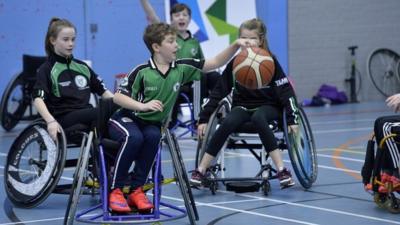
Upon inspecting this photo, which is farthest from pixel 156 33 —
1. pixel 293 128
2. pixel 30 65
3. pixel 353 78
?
pixel 353 78

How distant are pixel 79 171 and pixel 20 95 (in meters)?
5.74

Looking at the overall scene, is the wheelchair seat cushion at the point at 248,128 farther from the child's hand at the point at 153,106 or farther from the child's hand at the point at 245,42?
the child's hand at the point at 153,106

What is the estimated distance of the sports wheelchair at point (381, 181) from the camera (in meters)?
5.52

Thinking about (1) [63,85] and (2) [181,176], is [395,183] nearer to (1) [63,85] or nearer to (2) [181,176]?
(2) [181,176]

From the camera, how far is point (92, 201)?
20.1ft

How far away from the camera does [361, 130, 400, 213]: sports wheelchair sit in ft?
18.1

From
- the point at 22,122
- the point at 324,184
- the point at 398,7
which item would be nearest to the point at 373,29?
the point at 398,7

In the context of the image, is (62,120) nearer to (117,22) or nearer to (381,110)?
(117,22)

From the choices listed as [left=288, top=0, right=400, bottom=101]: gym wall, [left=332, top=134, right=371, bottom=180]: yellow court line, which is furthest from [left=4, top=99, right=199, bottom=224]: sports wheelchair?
[left=288, top=0, right=400, bottom=101]: gym wall

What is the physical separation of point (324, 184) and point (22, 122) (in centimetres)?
544

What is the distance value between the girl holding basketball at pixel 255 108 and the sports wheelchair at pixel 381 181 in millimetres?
702

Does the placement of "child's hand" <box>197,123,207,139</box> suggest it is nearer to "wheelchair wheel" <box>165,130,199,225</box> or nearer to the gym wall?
"wheelchair wheel" <box>165,130,199,225</box>

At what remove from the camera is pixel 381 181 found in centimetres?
555

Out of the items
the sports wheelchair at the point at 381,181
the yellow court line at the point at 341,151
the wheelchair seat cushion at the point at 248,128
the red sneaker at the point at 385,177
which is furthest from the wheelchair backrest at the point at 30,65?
the red sneaker at the point at 385,177
